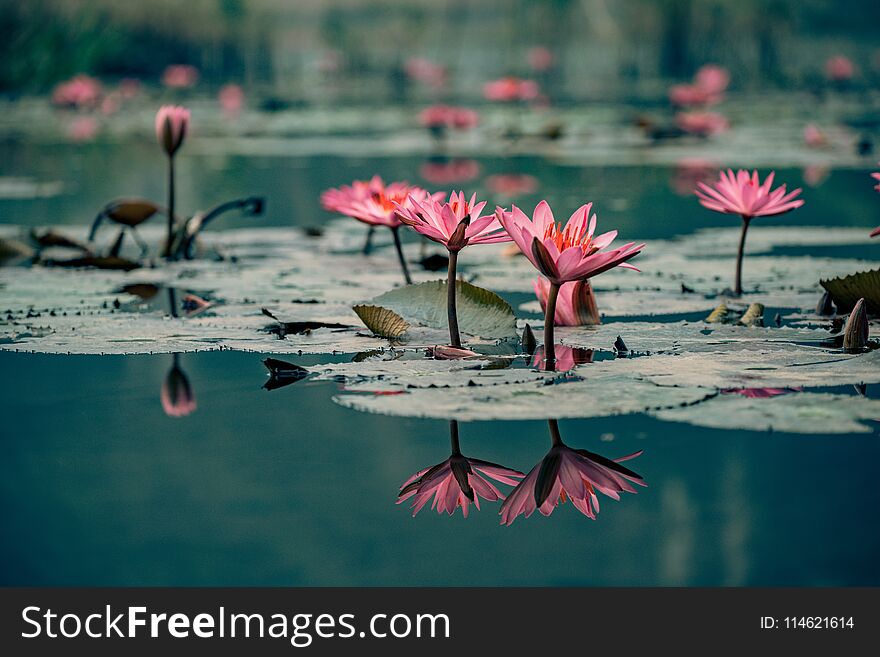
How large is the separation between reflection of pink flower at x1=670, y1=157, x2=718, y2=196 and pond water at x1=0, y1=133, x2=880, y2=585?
14.4 ft

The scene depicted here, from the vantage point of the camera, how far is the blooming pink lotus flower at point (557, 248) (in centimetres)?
212

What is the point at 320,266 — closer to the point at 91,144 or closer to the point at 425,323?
the point at 425,323

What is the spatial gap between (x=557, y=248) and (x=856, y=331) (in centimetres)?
69

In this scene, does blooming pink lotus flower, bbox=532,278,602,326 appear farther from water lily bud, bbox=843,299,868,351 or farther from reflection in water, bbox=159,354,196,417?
reflection in water, bbox=159,354,196,417

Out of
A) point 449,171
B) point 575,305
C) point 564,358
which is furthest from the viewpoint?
point 449,171

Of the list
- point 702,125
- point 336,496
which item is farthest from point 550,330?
point 702,125

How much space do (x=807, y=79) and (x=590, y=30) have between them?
18.5ft

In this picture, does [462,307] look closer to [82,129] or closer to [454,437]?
[454,437]

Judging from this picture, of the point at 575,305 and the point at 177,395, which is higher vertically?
the point at 575,305

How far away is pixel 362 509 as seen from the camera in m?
1.69

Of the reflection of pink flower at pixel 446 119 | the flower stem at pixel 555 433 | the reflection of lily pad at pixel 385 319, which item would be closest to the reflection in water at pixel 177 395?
the reflection of lily pad at pixel 385 319

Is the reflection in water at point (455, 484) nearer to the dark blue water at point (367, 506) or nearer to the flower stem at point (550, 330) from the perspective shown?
the dark blue water at point (367, 506)

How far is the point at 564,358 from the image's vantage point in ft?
7.88

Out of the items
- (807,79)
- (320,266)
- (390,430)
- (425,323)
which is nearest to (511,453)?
(390,430)
